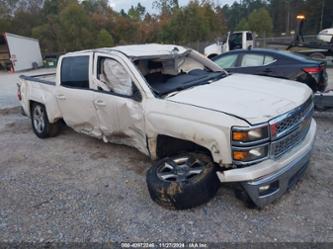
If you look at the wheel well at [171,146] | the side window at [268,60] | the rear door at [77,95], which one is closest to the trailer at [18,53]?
the rear door at [77,95]

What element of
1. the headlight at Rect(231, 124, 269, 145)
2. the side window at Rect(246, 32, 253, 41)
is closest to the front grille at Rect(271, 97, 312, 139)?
the headlight at Rect(231, 124, 269, 145)

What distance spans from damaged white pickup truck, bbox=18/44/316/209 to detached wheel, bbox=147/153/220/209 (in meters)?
0.01

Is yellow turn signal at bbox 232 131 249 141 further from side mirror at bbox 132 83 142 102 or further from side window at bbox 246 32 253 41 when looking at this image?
side window at bbox 246 32 253 41

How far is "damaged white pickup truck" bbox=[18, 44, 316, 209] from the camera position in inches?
112

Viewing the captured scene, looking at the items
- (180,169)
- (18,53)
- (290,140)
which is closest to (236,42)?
(290,140)

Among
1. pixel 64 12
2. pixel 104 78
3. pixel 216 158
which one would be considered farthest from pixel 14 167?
pixel 64 12

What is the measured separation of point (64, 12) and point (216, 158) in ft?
115

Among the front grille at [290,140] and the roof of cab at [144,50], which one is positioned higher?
the roof of cab at [144,50]

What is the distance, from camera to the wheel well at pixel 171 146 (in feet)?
11.4

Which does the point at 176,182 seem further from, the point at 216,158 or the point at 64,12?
the point at 64,12

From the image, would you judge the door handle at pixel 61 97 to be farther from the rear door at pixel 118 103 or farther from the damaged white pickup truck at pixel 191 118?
the rear door at pixel 118 103

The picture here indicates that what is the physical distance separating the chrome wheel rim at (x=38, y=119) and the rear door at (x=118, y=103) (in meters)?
1.90

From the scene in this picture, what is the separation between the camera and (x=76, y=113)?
4793 mm

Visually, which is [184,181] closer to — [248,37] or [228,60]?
[228,60]
